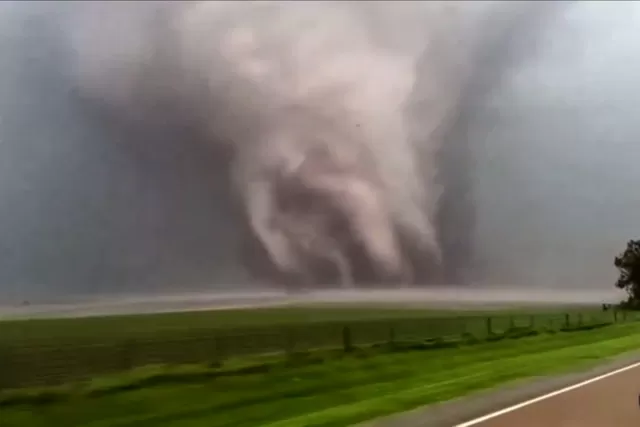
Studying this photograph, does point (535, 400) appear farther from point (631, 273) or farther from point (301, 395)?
point (631, 273)

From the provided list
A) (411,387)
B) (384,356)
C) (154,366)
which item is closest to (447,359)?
(384,356)

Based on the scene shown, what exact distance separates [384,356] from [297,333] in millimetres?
3213

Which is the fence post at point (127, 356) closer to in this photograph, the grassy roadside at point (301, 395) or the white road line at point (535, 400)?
the grassy roadside at point (301, 395)

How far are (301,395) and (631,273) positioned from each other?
67691 mm

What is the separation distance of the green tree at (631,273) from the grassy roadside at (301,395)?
44.4 meters

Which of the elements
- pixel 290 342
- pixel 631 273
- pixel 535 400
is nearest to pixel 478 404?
pixel 535 400

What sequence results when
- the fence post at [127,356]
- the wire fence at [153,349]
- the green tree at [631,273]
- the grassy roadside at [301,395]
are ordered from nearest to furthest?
the grassy roadside at [301,395] → the wire fence at [153,349] → the fence post at [127,356] → the green tree at [631,273]

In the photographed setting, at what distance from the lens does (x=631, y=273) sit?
254 ft

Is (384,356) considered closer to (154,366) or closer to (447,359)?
(447,359)

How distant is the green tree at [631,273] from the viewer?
2586 inches

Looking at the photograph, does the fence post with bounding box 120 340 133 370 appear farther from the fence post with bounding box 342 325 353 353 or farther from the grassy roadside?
the fence post with bounding box 342 325 353 353

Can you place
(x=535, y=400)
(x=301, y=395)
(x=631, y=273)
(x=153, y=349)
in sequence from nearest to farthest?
(x=535, y=400) → (x=301, y=395) → (x=153, y=349) → (x=631, y=273)

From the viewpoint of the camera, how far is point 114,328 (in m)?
32.4

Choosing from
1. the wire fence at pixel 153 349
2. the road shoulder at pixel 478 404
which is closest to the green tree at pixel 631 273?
the wire fence at pixel 153 349
